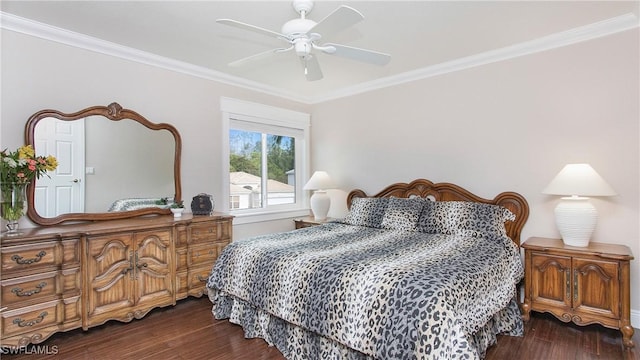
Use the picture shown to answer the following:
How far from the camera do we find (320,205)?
4.51m

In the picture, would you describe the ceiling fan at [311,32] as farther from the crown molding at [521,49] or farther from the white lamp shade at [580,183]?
the white lamp shade at [580,183]

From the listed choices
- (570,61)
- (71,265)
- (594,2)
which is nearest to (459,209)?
(570,61)

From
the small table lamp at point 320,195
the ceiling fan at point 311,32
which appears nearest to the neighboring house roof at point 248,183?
the small table lamp at point 320,195

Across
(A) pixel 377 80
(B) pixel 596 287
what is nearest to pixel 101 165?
(A) pixel 377 80

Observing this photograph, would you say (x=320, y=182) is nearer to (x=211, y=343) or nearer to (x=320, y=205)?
(x=320, y=205)

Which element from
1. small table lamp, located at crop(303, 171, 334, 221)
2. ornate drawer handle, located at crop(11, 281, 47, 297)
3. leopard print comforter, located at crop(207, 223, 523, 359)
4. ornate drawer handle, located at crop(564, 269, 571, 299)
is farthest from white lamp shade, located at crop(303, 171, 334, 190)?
ornate drawer handle, located at crop(11, 281, 47, 297)

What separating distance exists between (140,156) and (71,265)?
1236mm

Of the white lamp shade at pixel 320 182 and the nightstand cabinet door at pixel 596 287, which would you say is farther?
the white lamp shade at pixel 320 182

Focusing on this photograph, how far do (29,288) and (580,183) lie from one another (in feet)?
13.9

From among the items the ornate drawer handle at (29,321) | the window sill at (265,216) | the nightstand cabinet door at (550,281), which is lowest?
the ornate drawer handle at (29,321)

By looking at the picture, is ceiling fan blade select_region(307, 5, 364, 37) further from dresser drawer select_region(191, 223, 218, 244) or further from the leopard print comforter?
dresser drawer select_region(191, 223, 218, 244)

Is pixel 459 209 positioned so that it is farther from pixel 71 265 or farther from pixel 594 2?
pixel 71 265

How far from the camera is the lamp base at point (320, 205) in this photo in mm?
4508

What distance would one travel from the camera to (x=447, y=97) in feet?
12.3
